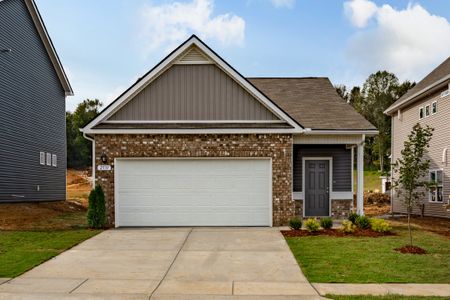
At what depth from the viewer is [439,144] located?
20266 millimetres

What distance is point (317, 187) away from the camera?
1730 cm

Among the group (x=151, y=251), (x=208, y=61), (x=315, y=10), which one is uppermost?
(x=315, y=10)

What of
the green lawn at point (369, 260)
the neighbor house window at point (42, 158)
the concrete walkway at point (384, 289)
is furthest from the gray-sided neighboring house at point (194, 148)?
the neighbor house window at point (42, 158)

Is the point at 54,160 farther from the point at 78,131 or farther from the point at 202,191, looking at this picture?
the point at 78,131

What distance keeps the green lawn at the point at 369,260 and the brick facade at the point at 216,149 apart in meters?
2.61

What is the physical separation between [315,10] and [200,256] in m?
8.97

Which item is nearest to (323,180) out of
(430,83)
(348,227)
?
(348,227)

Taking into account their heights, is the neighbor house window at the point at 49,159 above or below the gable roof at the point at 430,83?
below

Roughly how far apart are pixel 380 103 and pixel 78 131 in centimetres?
3484

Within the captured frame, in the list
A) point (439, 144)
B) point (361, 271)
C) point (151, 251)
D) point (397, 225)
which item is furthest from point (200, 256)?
point (439, 144)

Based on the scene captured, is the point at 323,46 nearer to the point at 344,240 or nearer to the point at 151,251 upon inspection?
the point at 344,240

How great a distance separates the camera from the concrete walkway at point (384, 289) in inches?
293

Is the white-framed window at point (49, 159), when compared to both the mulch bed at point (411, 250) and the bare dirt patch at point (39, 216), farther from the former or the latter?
the mulch bed at point (411, 250)

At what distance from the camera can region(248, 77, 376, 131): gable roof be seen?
16.4m
